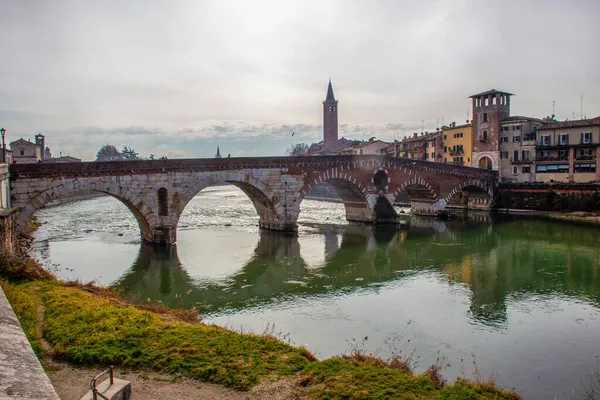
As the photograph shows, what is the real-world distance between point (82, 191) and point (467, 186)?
31884 millimetres

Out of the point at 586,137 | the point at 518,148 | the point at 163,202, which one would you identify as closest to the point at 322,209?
the point at 518,148

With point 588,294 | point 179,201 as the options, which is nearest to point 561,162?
point 588,294

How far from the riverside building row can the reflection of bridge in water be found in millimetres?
13632

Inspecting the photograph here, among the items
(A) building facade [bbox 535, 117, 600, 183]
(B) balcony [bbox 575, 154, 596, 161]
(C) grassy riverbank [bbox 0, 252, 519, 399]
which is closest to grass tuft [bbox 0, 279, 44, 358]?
(C) grassy riverbank [bbox 0, 252, 519, 399]

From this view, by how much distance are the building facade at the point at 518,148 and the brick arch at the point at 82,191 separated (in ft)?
120

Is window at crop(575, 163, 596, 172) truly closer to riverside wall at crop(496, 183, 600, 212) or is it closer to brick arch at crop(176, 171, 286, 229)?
riverside wall at crop(496, 183, 600, 212)

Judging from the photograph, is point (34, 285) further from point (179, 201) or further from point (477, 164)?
point (477, 164)

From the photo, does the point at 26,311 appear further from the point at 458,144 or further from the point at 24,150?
the point at 24,150

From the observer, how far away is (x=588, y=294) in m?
17.9

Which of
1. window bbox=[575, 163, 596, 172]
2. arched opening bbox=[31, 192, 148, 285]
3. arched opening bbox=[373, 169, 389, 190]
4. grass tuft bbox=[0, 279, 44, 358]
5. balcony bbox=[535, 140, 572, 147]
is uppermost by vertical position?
balcony bbox=[535, 140, 572, 147]

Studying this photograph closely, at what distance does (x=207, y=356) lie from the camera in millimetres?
8664

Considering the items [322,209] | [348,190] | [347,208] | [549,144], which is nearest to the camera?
[348,190]

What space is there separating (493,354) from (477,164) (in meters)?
41.9

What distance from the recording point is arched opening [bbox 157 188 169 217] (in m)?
26.5
